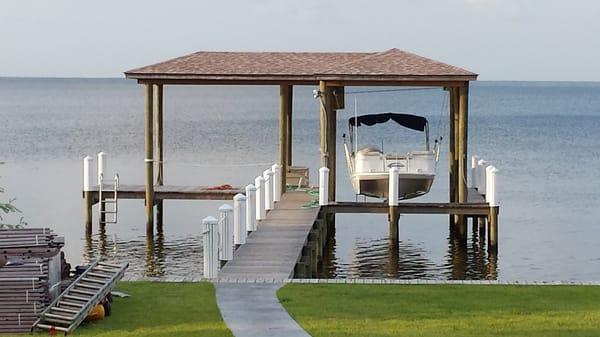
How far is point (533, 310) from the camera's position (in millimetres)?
15617

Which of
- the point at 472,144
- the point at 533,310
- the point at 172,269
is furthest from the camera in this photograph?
the point at 472,144

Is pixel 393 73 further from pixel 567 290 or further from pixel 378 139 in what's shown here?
pixel 378 139

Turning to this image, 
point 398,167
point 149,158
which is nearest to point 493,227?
point 398,167

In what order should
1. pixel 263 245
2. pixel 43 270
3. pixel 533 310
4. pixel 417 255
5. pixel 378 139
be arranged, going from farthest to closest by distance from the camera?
pixel 378 139 → pixel 417 255 → pixel 263 245 → pixel 533 310 → pixel 43 270

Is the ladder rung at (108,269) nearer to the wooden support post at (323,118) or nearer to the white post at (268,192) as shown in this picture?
the white post at (268,192)

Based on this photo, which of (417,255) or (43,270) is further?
(417,255)

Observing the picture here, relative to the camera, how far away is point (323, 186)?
27375mm

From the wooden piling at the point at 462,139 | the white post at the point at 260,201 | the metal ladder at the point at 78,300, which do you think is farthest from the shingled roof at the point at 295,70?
the metal ladder at the point at 78,300

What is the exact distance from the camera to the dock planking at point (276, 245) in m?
19.4

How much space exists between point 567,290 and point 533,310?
161cm

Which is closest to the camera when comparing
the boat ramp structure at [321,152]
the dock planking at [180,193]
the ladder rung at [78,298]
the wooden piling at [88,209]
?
the ladder rung at [78,298]

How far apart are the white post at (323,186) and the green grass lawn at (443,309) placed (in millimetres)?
9620

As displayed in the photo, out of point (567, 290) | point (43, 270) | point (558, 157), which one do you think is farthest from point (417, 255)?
point (558, 157)

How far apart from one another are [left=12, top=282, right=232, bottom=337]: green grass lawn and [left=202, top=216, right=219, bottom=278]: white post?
4.74 feet
